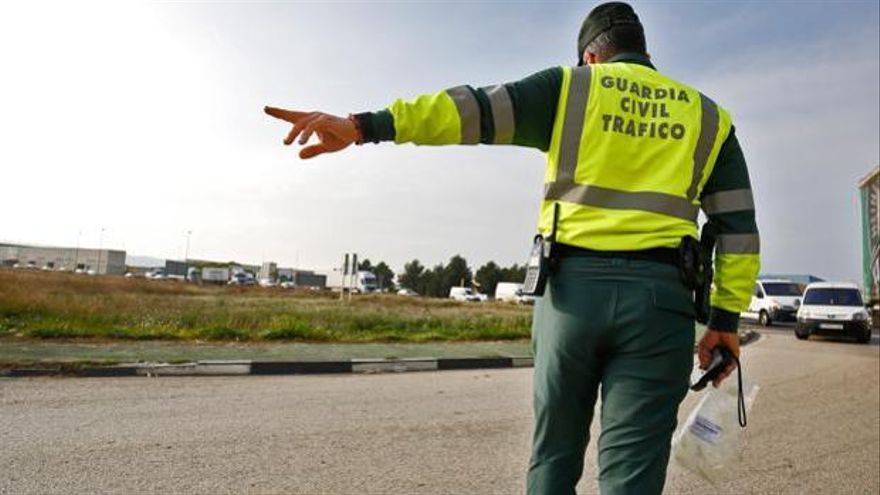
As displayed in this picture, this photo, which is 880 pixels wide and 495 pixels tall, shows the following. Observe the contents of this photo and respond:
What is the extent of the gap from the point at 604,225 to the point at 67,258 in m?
126

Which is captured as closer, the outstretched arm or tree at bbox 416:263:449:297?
the outstretched arm

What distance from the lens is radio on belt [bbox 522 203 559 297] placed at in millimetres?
1959

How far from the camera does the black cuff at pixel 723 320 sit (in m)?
2.14

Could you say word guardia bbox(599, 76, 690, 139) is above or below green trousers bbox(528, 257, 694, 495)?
above

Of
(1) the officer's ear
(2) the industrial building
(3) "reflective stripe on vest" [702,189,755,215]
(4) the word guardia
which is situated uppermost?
(2) the industrial building

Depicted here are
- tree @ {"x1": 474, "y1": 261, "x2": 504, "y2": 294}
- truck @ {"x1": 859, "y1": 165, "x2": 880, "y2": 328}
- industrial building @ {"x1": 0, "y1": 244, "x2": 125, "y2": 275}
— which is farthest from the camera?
tree @ {"x1": 474, "y1": 261, "x2": 504, "y2": 294}

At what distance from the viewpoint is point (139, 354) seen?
30.1 feet

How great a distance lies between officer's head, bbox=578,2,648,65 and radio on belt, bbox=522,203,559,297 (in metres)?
0.64

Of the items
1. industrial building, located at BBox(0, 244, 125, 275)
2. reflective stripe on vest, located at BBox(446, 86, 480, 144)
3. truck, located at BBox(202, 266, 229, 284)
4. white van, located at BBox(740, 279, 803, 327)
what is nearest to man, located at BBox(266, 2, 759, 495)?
reflective stripe on vest, located at BBox(446, 86, 480, 144)

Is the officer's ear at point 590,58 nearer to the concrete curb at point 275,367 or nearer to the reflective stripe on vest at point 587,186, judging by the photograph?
the reflective stripe on vest at point 587,186

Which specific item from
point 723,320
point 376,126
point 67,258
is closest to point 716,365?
point 723,320

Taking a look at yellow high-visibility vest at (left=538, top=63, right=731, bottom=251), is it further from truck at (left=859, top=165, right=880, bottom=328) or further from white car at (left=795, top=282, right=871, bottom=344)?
truck at (left=859, top=165, right=880, bottom=328)

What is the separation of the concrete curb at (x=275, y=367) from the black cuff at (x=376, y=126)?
5.61m

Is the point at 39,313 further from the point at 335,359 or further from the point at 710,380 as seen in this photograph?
the point at 710,380
